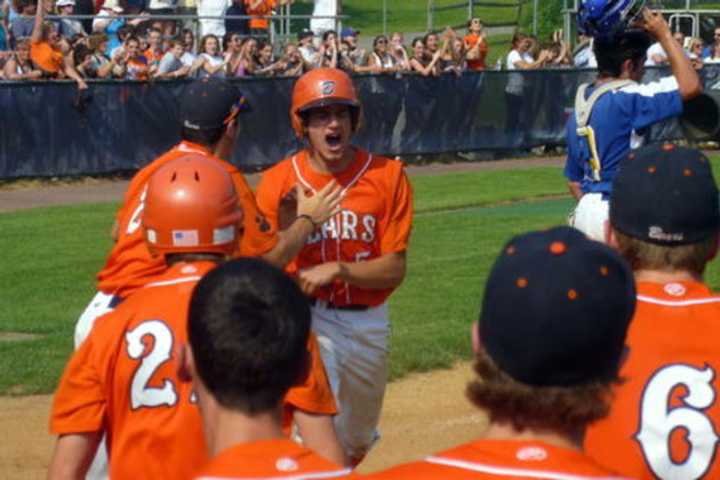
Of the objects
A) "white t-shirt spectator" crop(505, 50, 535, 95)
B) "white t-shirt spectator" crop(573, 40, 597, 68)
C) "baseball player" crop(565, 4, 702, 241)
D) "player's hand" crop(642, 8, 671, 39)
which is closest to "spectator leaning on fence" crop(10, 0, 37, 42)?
"white t-shirt spectator" crop(505, 50, 535, 95)

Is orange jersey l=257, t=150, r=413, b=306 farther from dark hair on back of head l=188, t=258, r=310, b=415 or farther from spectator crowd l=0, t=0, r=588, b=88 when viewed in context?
spectator crowd l=0, t=0, r=588, b=88

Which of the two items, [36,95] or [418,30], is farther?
[418,30]

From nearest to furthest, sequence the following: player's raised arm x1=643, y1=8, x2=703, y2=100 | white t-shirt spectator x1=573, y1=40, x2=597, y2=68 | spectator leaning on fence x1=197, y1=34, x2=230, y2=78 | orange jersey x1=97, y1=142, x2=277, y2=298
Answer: orange jersey x1=97, y1=142, x2=277, y2=298 → player's raised arm x1=643, y1=8, x2=703, y2=100 → spectator leaning on fence x1=197, y1=34, x2=230, y2=78 → white t-shirt spectator x1=573, y1=40, x2=597, y2=68

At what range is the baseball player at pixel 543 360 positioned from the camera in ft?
9.80

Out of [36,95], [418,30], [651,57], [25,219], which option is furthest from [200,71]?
[418,30]

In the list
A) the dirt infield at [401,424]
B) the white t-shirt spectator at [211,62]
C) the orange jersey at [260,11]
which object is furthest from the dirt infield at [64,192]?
the dirt infield at [401,424]

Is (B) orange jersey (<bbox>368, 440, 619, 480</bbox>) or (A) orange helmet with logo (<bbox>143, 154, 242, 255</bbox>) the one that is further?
(A) orange helmet with logo (<bbox>143, 154, 242, 255</bbox>)

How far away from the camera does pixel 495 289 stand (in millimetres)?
3041

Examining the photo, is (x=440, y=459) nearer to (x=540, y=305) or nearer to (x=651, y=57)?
(x=540, y=305)

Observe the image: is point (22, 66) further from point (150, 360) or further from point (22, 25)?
point (150, 360)

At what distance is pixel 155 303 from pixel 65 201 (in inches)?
673

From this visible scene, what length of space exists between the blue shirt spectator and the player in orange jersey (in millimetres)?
3912

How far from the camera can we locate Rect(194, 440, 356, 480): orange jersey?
3234mm

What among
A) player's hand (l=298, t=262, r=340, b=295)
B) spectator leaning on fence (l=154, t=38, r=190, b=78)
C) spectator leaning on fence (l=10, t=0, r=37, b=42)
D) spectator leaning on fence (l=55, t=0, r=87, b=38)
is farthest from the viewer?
spectator leaning on fence (l=55, t=0, r=87, b=38)
